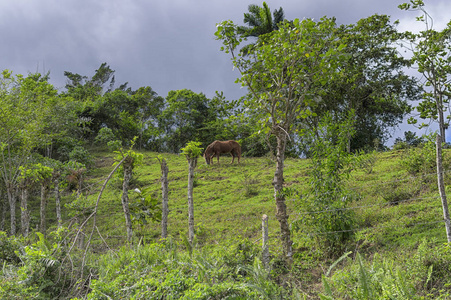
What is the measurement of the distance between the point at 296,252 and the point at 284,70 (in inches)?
149

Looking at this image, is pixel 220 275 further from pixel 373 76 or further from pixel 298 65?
pixel 373 76

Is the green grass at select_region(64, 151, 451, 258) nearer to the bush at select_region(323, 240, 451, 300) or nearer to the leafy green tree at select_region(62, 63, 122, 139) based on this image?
the bush at select_region(323, 240, 451, 300)

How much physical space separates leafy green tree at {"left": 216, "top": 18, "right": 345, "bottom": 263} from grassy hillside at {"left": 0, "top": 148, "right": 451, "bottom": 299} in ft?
2.97

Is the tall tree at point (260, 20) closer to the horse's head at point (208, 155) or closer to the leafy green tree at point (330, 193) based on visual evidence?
the horse's head at point (208, 155)

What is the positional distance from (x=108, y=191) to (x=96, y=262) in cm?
1190

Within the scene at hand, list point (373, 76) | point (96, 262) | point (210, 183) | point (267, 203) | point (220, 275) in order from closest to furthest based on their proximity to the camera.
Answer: point (220, 275)
point (96, 262)
point (267, 203)
point (210, 183)
point (373, 76)

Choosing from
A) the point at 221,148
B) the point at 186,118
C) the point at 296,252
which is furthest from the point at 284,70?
the point at 186,118

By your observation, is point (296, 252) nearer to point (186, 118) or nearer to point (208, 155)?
point (208, 155)

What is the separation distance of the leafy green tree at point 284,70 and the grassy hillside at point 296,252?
91 centimetres

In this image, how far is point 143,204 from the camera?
947cm

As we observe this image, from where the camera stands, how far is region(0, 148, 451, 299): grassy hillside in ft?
16.1

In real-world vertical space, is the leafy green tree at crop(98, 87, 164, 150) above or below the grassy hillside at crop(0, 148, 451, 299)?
above

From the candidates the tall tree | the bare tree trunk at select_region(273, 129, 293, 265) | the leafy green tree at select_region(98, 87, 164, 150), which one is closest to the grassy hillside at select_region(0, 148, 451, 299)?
the bare tree trunk at select_region(273, 129, 293, 265)

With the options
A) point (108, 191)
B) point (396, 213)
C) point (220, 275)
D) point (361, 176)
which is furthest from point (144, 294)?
point (108, 191)
